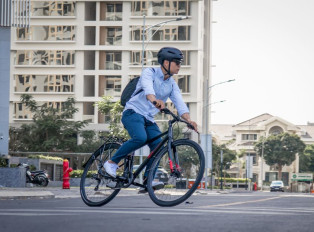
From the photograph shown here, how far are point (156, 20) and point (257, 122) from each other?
64149mm

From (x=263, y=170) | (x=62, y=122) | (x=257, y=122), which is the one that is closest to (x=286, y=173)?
(x=263, y=170)

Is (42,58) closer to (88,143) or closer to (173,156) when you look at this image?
(88,143)

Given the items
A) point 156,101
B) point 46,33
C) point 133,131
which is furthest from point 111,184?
point 46,33

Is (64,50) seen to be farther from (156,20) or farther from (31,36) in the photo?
(156,20)

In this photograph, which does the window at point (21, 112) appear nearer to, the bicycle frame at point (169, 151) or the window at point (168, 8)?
the window at point (168, 8)

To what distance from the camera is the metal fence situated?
34.5 metres

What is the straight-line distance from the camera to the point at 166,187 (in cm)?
880

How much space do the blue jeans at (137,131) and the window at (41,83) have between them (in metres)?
67.1

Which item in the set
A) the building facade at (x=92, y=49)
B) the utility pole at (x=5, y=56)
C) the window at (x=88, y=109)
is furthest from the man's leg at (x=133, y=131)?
the window at (x=88, y=109)

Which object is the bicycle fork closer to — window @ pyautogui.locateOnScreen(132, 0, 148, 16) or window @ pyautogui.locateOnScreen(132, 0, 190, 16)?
window @ pyautogui.locateOnScreen(132, 0, 190, 16)

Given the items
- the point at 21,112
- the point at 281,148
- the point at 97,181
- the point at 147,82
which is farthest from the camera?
the point at 281,148

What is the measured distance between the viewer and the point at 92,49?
247 ft

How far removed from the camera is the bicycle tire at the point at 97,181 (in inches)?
381

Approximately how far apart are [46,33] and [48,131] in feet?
54.8
